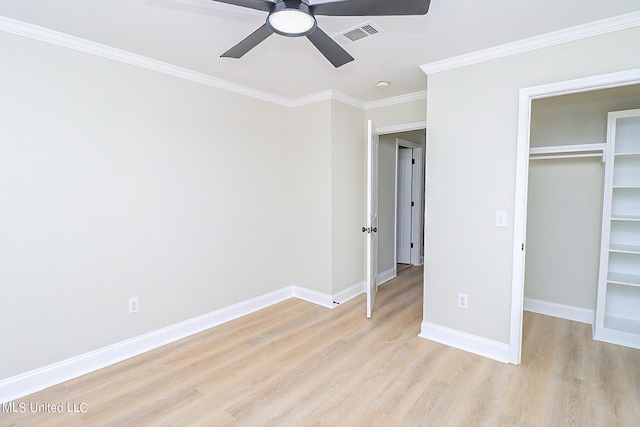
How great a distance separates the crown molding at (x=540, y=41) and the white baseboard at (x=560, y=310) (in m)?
2.61

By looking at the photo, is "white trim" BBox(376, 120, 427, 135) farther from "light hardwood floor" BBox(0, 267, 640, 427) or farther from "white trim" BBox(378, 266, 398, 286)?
"light hardwood floor" BBox(0, 267, 640, 427)

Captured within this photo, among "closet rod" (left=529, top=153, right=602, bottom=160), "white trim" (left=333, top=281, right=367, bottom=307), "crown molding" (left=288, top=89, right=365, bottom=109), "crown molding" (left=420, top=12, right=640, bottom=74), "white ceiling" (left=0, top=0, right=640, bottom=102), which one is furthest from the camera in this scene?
"white trim" (left=333, top=281, right=367, bottom=307)

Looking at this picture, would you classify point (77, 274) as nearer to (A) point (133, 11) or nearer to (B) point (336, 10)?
(A) point (133, 11)

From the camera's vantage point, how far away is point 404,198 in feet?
18.0

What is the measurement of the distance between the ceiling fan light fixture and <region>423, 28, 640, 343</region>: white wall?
1686 millimetres

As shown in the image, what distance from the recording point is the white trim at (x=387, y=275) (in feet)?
15.1

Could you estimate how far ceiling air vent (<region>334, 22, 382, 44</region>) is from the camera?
2115 millimetres

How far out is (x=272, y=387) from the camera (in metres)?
2.25

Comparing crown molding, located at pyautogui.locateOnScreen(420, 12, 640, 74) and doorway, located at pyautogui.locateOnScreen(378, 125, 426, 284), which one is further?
doorway, located at pyautogui.locateOnScreen(378, 125, 426, 284)

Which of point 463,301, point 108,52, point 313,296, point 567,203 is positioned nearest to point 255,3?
point 108,52

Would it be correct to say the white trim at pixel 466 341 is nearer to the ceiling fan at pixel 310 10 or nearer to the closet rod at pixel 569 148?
the closet rod at pixel 569 148

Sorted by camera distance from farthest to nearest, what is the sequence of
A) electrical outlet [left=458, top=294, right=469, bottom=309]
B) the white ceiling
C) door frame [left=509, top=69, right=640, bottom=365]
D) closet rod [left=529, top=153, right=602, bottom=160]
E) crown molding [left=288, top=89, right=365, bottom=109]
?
crown molding [left=288, top=89, right=365, bottom=109] < closet rod [left=529, top=153, right=602, bottom=160] < electrical outlet [left=458, top=294, right=469, bottom=309] < door frame [left=509, top=69, right=640, bottom=365] < the white ceiling

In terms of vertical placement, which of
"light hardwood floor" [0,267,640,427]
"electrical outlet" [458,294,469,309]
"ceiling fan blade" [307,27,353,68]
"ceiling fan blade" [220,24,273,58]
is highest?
"ceiling fan blade" [220,24,273,58]

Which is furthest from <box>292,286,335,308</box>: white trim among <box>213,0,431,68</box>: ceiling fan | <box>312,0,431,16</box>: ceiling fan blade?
<box>312,0,431,16</box>: ceiling fan blade
